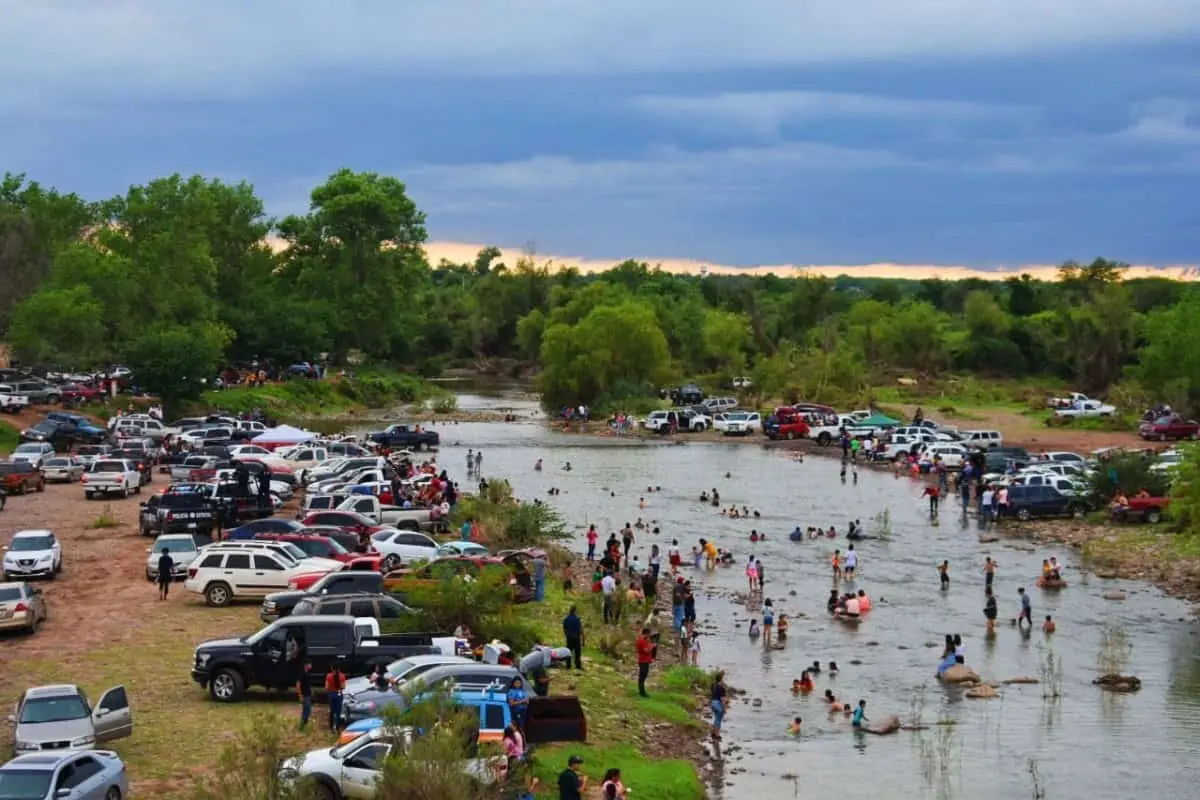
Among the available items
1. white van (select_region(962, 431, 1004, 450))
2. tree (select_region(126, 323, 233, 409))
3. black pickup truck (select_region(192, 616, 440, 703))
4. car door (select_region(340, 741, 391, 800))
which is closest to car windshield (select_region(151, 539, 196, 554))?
black pickup truck (select_region(192, 616, 440, 703))

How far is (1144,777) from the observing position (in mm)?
25766

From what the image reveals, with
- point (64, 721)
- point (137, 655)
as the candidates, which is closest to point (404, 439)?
point (137, 655)

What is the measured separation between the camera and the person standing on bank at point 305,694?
2317 centimetres

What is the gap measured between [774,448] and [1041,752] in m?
58.5

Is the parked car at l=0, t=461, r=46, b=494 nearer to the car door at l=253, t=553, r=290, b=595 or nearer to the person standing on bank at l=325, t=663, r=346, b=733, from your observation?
the car door at l=253, t=553, r=290, b=595

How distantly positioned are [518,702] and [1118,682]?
15.7 meters

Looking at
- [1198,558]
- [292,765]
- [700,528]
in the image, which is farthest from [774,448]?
[292,765]

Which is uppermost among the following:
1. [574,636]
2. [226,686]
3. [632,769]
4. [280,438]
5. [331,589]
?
[280,438]

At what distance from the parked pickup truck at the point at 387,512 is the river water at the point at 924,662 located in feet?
22.1

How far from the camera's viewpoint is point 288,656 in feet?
83.4

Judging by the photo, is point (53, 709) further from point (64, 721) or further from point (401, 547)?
point (401, 547)

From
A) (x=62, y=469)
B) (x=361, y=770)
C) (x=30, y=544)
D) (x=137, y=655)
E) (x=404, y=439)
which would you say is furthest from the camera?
(x=404, y=439)

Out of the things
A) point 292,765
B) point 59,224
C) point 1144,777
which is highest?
point 59,224

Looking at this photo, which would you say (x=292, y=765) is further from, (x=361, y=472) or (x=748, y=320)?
(x=748, y=320)
